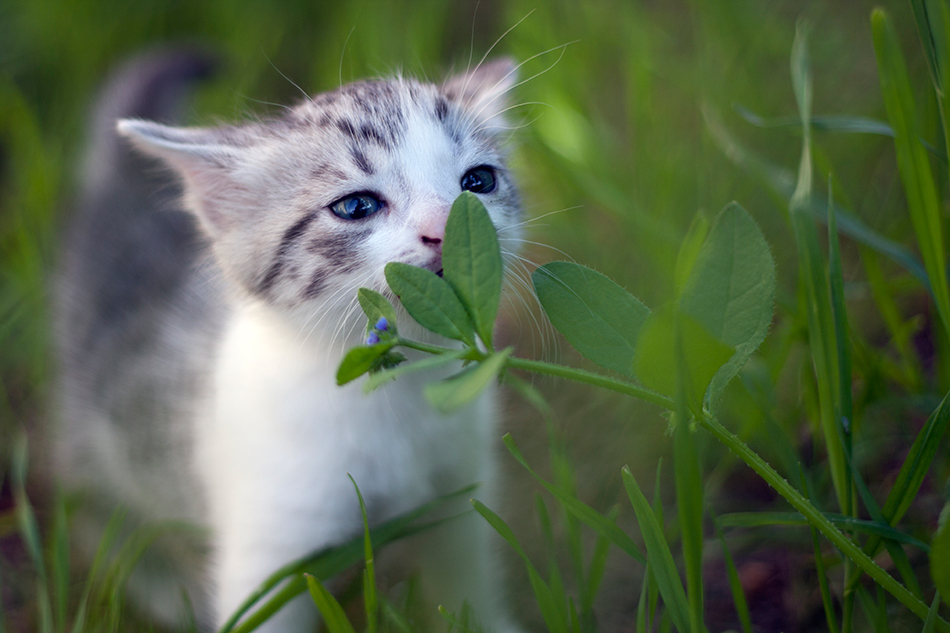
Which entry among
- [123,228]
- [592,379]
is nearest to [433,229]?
[592,379]

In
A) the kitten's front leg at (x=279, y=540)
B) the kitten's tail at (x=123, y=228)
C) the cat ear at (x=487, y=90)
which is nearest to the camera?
the kitten's front leg at (x=279, y=540)

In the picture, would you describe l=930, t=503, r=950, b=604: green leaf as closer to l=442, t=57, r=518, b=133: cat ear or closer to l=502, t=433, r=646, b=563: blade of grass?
l=502, t=433, r=646, b=563: blade of grass

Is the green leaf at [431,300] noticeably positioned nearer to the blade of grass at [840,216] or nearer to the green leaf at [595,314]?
the green leaf at [595,314]

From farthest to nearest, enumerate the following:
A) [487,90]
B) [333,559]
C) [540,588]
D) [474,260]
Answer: [487,90]
[333,559]
[540,588]
[474,260]

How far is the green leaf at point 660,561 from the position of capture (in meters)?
0.87

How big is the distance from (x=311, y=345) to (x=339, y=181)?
1.04ft

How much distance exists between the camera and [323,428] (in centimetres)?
128

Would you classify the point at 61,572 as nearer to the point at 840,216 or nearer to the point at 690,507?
the point at 690,507

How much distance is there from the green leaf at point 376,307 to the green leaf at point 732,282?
339 mm

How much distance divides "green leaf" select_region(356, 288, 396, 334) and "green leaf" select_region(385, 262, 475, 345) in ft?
0.07

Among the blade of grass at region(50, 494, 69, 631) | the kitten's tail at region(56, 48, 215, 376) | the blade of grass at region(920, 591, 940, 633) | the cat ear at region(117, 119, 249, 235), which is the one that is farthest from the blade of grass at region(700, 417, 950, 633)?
the kitten's tail at region(56, 48, 215, 376)

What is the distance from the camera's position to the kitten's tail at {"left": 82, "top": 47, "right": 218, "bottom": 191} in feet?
6.75

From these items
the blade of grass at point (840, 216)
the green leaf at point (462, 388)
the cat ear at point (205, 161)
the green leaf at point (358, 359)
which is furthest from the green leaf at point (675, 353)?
the cat ear at point (205, 161)

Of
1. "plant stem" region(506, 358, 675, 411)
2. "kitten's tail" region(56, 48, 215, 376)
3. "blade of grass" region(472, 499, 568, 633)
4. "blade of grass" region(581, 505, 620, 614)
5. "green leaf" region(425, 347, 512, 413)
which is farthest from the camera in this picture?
"kitten's tail" region(56, 48, 215, 376)
